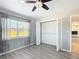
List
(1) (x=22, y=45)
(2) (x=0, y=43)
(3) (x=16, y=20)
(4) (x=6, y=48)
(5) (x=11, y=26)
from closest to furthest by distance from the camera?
(2) (x=0, y=43)
(4) (x=6, y=48)
(5) (x=11, y=26)
(3) (x=16, y=20)
(1) (x=22, y=45)

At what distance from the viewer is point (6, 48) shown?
4.22 m

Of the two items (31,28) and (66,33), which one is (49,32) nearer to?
(31,28)

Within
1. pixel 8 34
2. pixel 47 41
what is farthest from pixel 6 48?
pixel 47 41

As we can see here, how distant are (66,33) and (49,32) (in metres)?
2.46

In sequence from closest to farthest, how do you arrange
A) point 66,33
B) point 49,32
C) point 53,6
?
point 53,6
point 66,33
point 49,32

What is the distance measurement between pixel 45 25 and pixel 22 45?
2.97m

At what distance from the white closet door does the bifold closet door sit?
1.70 meters

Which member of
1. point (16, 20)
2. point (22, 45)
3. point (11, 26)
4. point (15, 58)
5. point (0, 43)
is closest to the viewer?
point (15, 58)

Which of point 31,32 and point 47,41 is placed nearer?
point 31,32

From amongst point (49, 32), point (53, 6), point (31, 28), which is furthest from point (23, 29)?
point (53, 6)

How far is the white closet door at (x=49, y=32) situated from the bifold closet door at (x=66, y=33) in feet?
5.57

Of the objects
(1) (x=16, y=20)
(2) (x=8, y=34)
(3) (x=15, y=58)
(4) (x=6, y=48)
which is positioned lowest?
(3) (x=15, y=58)

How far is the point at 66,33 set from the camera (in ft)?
14.8

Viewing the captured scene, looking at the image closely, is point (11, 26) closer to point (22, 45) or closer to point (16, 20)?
point (16, 20)
